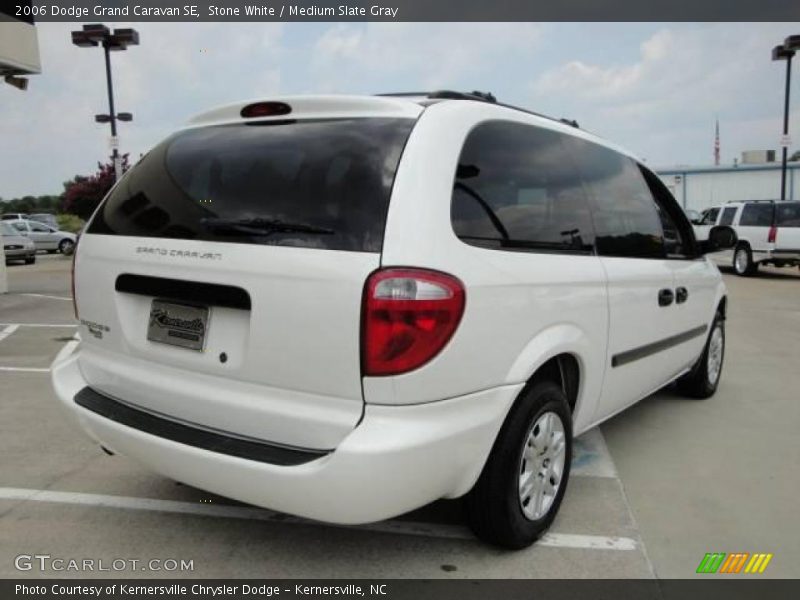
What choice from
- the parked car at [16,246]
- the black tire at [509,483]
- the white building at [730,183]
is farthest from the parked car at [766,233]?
the parked car at [16,246]

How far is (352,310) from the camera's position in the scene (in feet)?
7.01

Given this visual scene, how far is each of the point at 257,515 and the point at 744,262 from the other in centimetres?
1584

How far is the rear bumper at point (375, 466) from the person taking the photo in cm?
213

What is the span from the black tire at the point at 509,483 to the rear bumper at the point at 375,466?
0.42 feet

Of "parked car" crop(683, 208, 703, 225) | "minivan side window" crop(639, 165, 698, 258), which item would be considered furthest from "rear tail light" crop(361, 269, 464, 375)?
"parked car" crop(683, 208, 703, 225)

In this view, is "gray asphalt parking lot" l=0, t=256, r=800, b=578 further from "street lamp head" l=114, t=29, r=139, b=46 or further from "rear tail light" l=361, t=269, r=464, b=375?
"street lamp head" l=114, t=29, r=139, b=46

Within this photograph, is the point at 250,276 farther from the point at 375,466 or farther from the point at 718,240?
the point at 718,240

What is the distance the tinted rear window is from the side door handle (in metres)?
2.09

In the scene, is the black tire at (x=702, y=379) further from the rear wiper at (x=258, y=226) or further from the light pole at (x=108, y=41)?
the light pole at (x=108, y=41)

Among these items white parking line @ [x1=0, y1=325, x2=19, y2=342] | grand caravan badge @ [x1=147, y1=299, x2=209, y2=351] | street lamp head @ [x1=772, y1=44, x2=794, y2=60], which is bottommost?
white parking line @ [x1=0, y1=325, x2=19, y2=342]

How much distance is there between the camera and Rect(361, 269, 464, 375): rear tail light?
2129 millimetres
